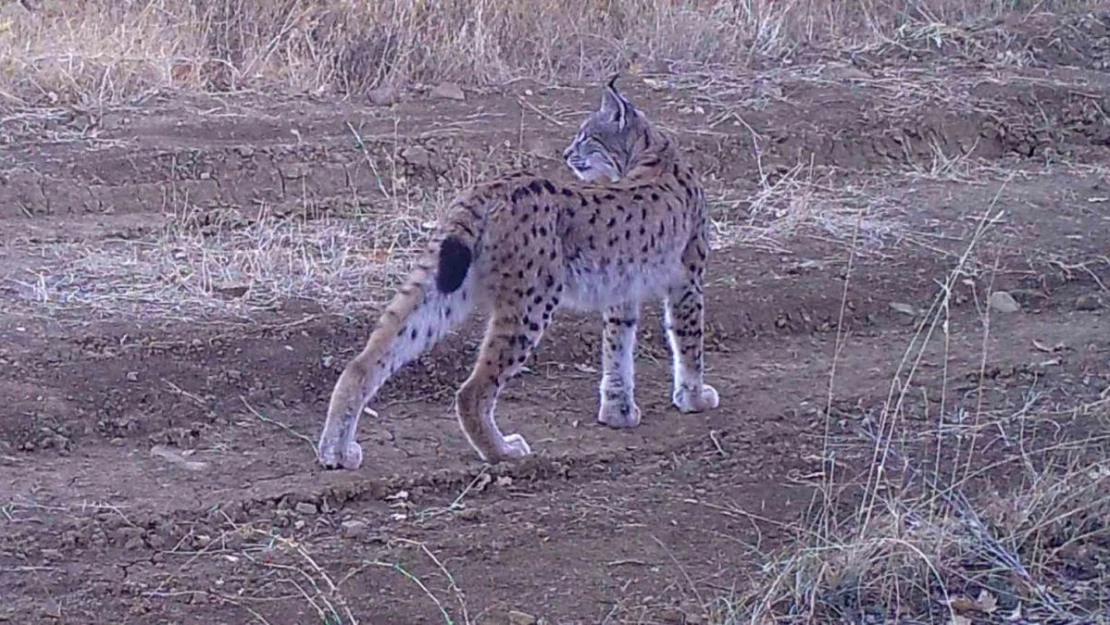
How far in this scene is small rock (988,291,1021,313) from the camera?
6.77 m

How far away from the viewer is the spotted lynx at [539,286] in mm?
5023

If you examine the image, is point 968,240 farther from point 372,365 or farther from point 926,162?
point 372,365

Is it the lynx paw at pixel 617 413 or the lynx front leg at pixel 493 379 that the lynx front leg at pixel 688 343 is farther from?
the lynx front leg at pixel 493 379

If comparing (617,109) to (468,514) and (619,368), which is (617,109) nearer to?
(619,368)

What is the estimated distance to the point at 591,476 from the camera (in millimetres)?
5059

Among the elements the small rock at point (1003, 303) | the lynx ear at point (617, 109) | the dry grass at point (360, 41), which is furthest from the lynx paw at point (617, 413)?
the dry grass at point (360, 41)

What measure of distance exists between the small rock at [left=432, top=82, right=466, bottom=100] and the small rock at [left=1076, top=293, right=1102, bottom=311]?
3.76 meters

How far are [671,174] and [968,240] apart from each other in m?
2.22

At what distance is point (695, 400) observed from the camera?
568 centimetres

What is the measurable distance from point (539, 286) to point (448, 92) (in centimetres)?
444

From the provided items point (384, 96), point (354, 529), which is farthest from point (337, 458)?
point (384, 96)

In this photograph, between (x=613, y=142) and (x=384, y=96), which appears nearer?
(x=613, y=142)

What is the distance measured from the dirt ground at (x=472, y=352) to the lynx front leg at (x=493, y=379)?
0.10 m

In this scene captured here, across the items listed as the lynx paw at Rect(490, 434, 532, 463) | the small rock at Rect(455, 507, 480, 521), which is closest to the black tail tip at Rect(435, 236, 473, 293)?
the lynx paw at Rect(490, 434, 532, 463)
